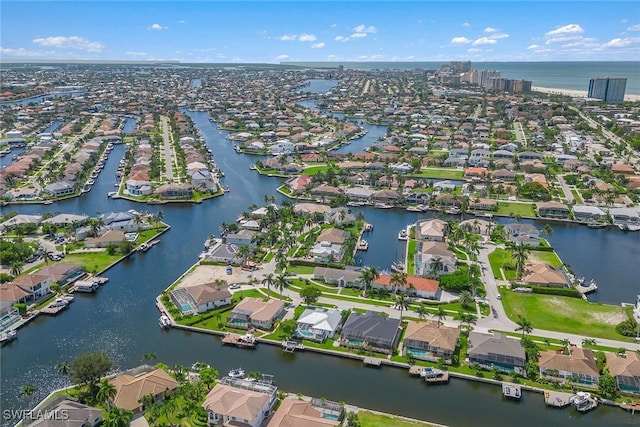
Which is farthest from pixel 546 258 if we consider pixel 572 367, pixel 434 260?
pixel 572 367

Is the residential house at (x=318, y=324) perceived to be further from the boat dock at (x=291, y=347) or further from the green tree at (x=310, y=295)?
the green tree at (x=310, y=295)

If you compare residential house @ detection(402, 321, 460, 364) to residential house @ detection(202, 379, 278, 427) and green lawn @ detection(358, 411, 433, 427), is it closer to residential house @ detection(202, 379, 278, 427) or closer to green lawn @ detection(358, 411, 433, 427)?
green lawn @ detection(358, 411, 433, 427)

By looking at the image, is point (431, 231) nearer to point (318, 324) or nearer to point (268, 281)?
point (268, 281)

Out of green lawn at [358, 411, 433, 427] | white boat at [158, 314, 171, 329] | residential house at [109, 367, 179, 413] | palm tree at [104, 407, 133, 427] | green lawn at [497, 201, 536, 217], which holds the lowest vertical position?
green lawn at [358, 411, 433, 427]

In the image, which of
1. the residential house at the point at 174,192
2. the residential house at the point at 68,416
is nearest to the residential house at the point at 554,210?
the residential house at the point at 174,192

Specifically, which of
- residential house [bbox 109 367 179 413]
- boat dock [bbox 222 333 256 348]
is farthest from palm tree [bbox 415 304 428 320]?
residential house [bbox 109 367 179 413]

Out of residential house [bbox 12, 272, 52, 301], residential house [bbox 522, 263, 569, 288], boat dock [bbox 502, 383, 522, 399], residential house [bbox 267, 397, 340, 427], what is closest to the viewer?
residential house [bbox 267, 397, 340, 427]
